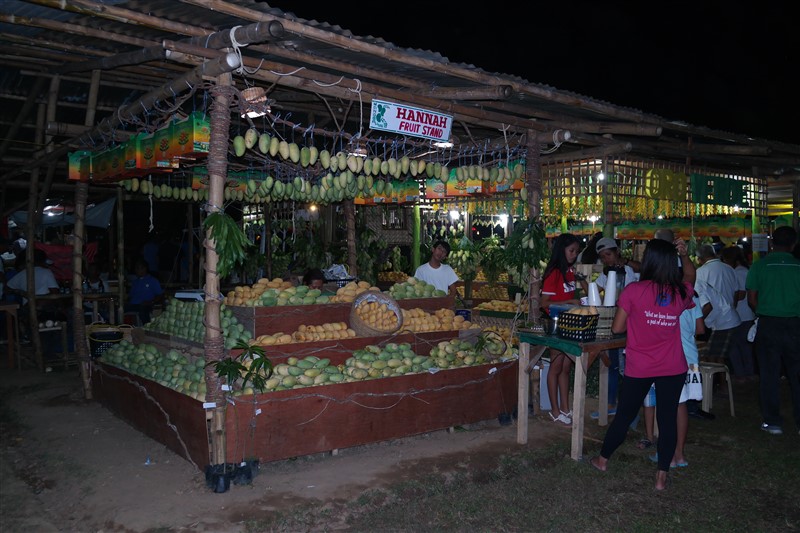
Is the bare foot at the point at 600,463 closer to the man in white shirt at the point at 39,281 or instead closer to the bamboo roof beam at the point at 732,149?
the bamboo roof beam at the point at 732,149

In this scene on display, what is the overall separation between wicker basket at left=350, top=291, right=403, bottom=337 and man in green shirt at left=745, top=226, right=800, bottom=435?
12.8 ft

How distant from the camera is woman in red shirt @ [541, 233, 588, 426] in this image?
6789 millimetres

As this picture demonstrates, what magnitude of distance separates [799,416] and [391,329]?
4.40m

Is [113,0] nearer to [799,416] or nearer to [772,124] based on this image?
[799,416]

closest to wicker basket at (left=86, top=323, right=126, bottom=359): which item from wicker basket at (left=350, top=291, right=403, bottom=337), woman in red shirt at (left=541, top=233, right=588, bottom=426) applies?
wicker basket at (left=350, top=291, right=403, bottom=337)

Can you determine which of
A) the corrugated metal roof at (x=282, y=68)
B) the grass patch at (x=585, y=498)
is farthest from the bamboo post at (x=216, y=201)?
the grass patch at (x=585, y=498)

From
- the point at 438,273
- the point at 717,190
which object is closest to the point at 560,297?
the point at 438,273

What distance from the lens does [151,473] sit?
5.32m

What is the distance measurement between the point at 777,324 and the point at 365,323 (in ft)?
14.4

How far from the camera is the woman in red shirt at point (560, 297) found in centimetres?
679

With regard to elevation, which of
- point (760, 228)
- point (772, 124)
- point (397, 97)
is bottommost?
point (760, 228)

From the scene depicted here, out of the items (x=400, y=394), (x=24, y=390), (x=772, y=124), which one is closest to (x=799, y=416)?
(x=400, y=394)

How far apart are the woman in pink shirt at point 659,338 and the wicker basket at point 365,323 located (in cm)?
250

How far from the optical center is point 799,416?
21.3 feet
